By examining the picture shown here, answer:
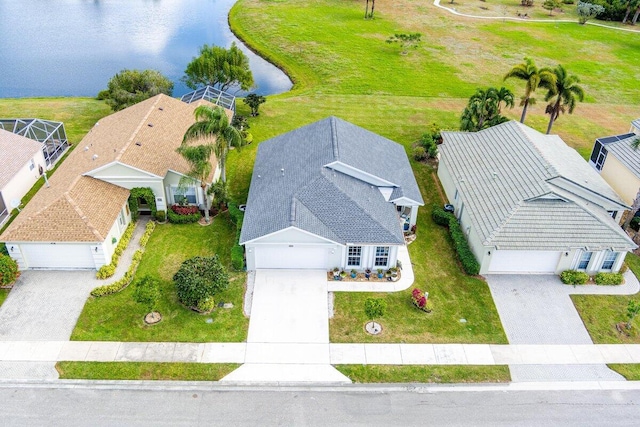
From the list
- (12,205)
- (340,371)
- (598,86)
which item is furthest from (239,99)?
(598,86)

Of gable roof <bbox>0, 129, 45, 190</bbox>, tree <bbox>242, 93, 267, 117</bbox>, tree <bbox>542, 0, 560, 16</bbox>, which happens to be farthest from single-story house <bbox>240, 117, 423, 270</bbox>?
tree <bbox>542, 0, 560, 16</bbox>

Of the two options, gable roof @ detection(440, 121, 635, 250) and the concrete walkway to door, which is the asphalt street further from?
gable roof @ detection(440, 121, 635, 250)

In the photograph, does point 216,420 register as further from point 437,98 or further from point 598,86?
point 598,86

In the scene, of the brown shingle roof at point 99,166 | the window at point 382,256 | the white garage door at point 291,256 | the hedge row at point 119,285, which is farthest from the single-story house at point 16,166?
the window at point 382,256

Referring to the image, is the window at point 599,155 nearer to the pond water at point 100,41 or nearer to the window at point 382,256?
the window at point 382,256

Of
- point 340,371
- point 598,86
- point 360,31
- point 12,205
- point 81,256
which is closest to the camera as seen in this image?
point 340,371

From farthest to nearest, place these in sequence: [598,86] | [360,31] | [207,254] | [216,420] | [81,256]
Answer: [360,31] < [598,86] < [207,254] < [81,256] < [216,420]
